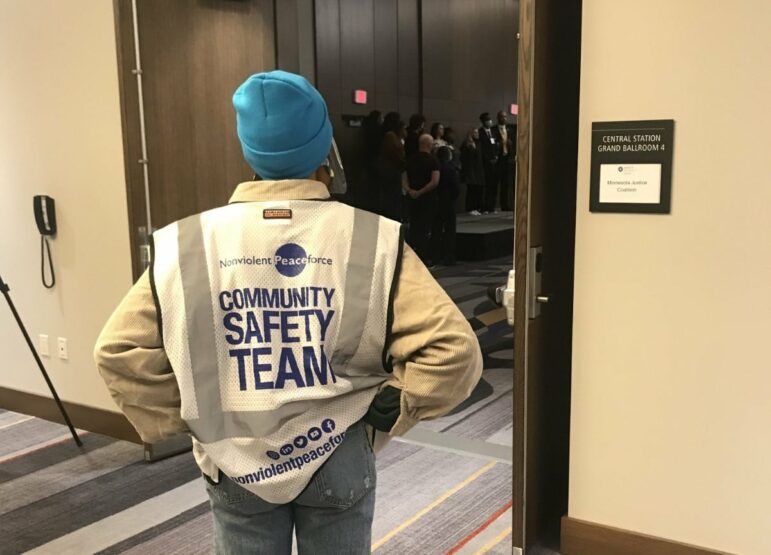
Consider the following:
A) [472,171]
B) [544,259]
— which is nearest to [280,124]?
Answer: [544,259]

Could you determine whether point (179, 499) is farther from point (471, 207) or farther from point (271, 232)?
point (471, 207)

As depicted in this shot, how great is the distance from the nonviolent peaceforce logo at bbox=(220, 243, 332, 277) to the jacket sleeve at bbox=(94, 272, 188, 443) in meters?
0.16

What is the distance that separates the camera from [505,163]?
346 inches

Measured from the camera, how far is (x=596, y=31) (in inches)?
91.3

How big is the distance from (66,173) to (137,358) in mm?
2663

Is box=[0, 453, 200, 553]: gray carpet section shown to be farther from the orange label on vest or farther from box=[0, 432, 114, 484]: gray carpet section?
the orange label on vest

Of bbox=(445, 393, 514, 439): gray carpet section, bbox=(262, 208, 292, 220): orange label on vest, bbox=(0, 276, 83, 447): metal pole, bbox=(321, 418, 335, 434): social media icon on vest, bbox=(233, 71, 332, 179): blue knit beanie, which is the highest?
bbox=(233, 71, 332, 179): blue knit beanie

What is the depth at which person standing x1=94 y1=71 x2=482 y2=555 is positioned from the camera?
4.19 ft

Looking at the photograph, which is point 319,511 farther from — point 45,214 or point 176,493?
point 45,214

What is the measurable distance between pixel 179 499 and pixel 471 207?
6.19 meters

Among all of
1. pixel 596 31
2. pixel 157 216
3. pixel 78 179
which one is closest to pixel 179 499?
pixel 157 216

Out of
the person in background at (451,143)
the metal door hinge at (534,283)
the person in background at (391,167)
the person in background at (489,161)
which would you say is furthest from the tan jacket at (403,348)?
the person in background at (489,161)

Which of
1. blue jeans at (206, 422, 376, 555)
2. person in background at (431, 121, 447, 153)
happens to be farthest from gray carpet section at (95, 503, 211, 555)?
person in background at (431, 121, 447, 153)

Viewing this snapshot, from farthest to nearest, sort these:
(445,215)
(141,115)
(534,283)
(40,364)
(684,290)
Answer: (445,215) < (40,364) < (141,115) < (534,283) < (684,290)
